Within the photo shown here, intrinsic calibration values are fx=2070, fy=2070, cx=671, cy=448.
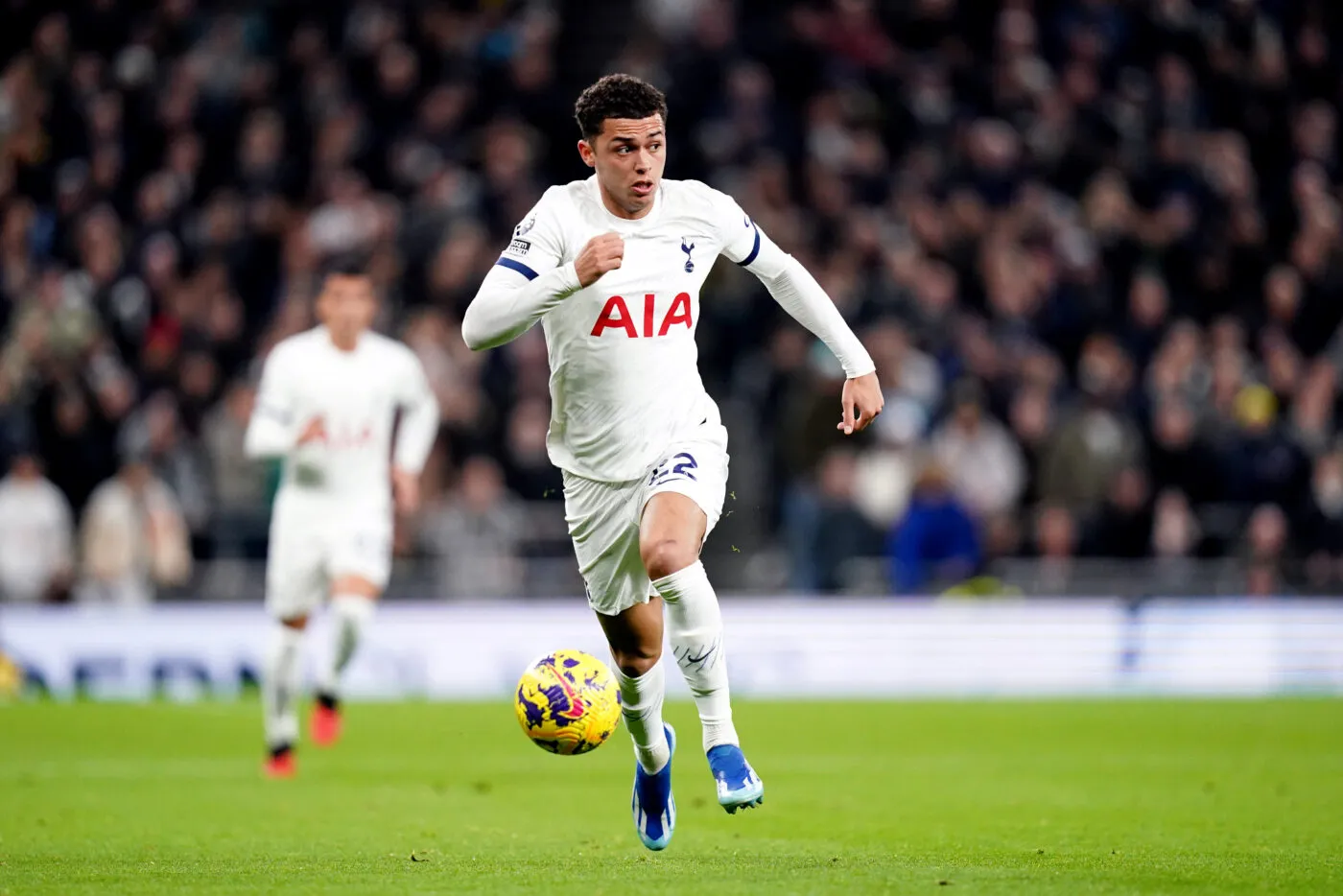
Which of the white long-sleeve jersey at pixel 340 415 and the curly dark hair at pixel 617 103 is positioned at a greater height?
the curly dark hair at pixel 617 103

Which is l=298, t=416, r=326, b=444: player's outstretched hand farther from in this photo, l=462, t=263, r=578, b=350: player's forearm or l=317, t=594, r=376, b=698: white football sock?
l=462, t=263, r=578, b=350: player's forearm

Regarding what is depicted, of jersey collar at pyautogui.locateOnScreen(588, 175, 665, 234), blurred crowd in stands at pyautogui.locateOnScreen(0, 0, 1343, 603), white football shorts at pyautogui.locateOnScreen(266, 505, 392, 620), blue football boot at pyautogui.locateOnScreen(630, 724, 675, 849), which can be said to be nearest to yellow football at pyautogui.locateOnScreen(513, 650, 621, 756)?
blue football boot at pyautogui.locateOnScreen(630, 724, 675, 849)

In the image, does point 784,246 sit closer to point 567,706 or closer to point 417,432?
point 417,432

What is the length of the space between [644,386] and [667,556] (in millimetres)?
776

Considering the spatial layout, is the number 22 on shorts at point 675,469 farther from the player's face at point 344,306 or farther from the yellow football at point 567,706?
the player's face at point 344,306

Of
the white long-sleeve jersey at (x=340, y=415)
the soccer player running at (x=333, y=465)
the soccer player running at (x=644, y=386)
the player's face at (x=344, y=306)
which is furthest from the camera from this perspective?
the player's face at (x=344, y=306)

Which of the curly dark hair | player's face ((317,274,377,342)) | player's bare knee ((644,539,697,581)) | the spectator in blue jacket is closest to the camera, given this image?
player's bare knee ((644,539,697,581))

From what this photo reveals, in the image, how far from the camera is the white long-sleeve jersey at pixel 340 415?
12.5 m

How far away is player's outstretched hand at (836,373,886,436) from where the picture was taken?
765cm

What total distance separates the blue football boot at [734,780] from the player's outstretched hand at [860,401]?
50.2 inches

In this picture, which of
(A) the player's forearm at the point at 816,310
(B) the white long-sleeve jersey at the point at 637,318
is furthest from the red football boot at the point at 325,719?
(A) the player's forearm at the point at 816,310

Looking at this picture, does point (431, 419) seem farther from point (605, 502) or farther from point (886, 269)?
point (886, 269)

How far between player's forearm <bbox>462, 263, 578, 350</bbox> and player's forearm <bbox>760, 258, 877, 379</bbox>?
111 cm

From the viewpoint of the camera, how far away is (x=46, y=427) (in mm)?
19406
